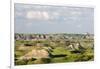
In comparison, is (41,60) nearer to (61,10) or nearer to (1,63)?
(1,63)

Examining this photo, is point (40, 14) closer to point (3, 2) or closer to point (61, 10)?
point (61, 10)

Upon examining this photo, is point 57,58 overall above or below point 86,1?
below

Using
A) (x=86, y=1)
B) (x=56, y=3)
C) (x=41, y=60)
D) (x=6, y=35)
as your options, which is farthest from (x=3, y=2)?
(x=86, y=1)

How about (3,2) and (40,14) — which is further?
(40,14)

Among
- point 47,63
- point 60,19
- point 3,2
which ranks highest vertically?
point 3,2

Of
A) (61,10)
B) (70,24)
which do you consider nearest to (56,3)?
(61,10)

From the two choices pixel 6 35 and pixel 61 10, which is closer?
pixel 6 35

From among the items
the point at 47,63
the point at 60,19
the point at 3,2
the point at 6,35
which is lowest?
the point at 47,63

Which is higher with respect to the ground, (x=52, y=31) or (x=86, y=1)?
(x=86, y=1)
